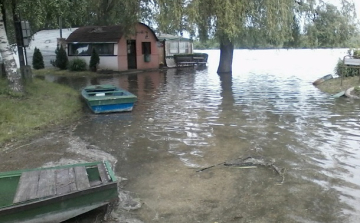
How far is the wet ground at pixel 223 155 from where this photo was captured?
467 cm

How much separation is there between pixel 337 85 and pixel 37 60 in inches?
851

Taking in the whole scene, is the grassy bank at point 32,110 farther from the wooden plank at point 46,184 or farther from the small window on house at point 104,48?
the small window on house at point 104,48

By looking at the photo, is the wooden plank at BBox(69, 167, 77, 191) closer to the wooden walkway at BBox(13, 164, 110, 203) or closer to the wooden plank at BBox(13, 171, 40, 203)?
the wooden walkway at BBox(13, 164, 110, 203)

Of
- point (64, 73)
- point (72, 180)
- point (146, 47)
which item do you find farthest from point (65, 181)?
point (146, 47)

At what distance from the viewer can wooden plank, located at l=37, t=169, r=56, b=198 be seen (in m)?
4.11

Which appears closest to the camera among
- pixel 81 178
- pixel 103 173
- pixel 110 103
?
pixel 81 178

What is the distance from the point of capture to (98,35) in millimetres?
25828

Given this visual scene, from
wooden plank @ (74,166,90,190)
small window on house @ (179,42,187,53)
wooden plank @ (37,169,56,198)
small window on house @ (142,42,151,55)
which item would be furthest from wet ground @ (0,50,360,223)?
small window on house @ (179,42,187,53)

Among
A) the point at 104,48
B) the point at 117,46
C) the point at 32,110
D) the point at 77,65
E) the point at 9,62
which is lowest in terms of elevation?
the point at 32,110

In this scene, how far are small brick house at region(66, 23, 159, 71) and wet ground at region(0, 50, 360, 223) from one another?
44.9 ft

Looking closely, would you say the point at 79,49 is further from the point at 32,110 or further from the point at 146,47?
the point at 32,110

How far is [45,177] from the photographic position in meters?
4.62

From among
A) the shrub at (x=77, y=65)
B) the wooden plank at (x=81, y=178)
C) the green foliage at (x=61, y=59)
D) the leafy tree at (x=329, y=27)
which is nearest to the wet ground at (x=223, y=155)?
the wooden plank at (x=81, y=178)

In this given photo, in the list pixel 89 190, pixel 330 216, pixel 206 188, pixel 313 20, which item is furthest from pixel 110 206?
pixel 313 20
